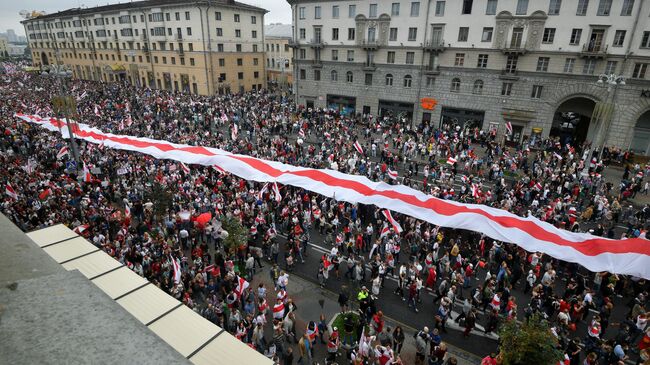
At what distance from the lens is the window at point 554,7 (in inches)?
1370

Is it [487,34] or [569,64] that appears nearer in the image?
[569,64]

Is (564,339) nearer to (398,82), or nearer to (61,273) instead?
(61,273)

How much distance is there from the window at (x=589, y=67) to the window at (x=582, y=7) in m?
4.25

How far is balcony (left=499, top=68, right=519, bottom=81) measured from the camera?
125 feet

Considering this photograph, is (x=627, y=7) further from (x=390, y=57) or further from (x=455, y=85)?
(x=390, y=57)

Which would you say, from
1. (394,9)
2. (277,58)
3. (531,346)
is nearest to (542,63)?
(394,9)

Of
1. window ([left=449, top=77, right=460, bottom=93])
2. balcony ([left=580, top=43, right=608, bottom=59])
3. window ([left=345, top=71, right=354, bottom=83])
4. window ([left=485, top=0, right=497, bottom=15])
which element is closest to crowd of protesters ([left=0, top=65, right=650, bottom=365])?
balcony ([left=580, top=43, right=608, bottom=59])

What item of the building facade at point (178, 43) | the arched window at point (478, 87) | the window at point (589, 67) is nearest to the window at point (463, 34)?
the arched window at point (478, 87)

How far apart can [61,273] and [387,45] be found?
4702 centimetres

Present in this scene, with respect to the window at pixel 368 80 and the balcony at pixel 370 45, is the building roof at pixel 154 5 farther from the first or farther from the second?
the window at pixel 368 80

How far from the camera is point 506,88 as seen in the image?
39.4m

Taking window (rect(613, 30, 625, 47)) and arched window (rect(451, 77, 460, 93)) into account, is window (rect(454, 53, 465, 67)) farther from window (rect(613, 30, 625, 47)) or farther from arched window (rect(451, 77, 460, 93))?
window (rect(613, 30, 625, 47))

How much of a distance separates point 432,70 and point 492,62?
21.2ft

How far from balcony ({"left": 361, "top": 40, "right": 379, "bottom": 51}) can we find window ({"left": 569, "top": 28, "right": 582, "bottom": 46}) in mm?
20174
